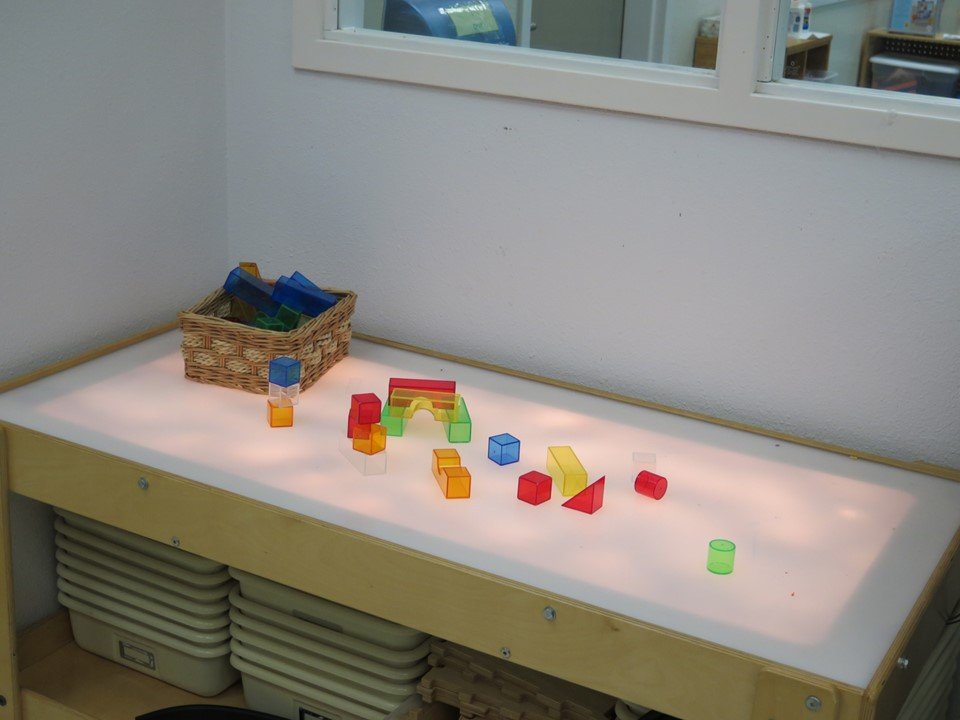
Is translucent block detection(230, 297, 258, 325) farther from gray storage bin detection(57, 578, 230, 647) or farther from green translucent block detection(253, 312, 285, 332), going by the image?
gray storage bin detection(57, 578, 230, 647)

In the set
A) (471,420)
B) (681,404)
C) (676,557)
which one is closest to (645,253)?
(681,404)

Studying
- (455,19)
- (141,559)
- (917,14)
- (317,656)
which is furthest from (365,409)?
(917,14)

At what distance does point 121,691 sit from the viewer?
6.10 ft

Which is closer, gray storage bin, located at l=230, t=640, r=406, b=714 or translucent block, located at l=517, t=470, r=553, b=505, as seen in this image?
translucent block, located at l=517, t=470, r=553, b=505

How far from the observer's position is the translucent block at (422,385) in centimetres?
173

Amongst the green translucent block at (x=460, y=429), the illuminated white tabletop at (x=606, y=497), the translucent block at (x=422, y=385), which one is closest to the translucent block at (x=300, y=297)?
the illuminated white tabletop at (x=606, y=497)

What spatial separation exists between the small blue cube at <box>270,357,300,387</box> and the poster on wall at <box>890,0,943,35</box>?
1.02 meters

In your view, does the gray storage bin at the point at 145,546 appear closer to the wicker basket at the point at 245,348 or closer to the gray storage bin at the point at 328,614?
the gray storage bin at the point at 328,614

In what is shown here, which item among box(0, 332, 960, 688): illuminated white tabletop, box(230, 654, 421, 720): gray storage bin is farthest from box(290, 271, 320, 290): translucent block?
box(230, 654, 421, 720): gray storage bin

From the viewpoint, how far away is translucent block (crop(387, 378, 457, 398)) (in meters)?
1.73

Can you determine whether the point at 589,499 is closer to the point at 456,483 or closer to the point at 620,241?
the point at 456,483

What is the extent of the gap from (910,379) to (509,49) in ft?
2.56

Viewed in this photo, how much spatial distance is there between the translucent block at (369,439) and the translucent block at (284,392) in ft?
0.51

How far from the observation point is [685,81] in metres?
1.71
